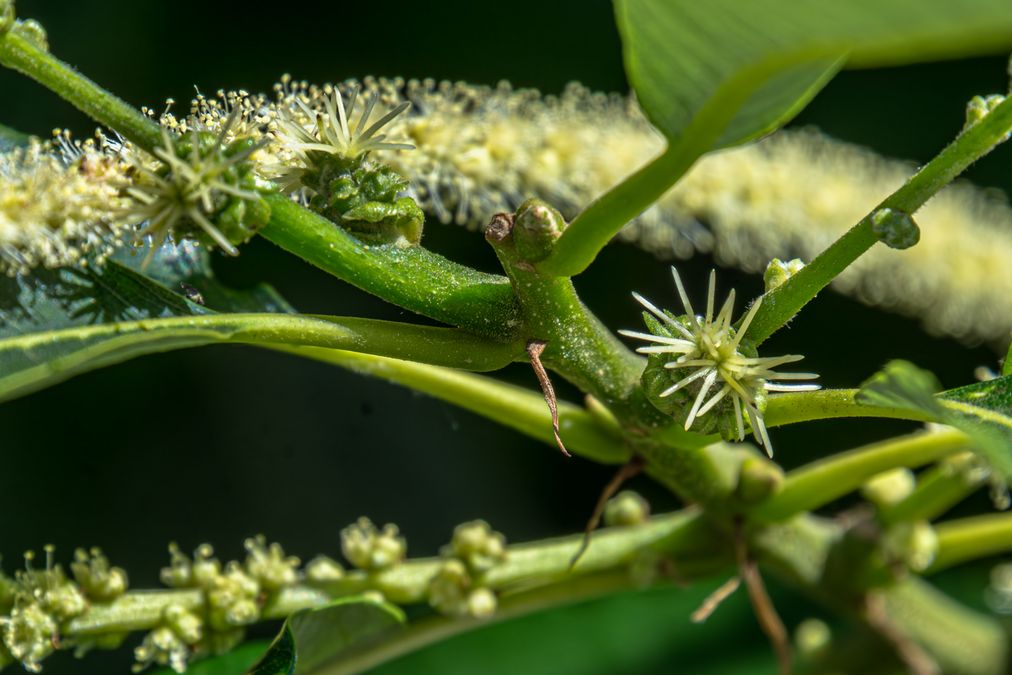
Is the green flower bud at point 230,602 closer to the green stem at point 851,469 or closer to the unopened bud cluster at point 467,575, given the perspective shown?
the unopened bud cluster at point 467,575

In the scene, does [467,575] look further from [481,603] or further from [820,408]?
[820,408]

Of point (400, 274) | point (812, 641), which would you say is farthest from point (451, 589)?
point (812, 641)

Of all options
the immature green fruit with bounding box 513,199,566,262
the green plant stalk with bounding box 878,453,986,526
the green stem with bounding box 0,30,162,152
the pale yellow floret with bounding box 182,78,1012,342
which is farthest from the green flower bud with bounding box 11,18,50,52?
the green plant stalk with bounding box 878,453,986,526

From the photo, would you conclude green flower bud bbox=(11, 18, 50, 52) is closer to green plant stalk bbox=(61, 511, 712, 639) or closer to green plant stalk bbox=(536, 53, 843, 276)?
green plant stalk bbox=(536, 53, 843, 276)

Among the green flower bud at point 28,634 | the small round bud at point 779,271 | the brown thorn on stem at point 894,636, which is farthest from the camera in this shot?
the brown thorn on stem at point 894,636

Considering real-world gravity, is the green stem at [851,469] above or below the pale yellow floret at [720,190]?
below

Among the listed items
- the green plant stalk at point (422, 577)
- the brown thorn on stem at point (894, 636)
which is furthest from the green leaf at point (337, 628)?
the brown thorn on stem at point (894, 636)
